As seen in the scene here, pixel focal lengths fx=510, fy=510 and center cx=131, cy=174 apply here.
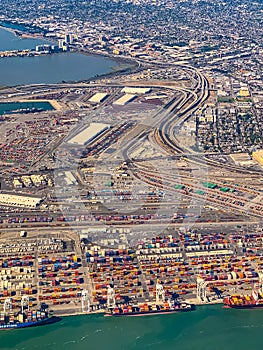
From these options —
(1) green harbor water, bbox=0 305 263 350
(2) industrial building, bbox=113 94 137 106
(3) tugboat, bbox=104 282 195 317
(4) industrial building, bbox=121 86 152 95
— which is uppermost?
(4) industrial building, bbox=121 86 152 95

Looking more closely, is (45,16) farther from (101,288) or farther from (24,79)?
(101,288)

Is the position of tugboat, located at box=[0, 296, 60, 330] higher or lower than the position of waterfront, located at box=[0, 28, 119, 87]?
lower

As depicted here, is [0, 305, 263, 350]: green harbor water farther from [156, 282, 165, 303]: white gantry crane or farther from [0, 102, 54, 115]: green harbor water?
[0, 102, 54, 115]: green harbor water

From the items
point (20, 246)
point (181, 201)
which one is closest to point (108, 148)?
point (181, 201)

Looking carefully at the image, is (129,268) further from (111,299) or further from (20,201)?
(20,201)

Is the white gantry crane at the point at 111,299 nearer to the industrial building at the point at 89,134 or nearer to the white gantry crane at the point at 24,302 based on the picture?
the white gantry crane at the point at 24,302

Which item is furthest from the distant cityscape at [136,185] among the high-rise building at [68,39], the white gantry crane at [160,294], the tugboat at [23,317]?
the high-rise building at [68,39]

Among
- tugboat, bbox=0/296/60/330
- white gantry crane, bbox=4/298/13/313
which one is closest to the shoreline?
white gantry crane, bbox=4/298/13/313
